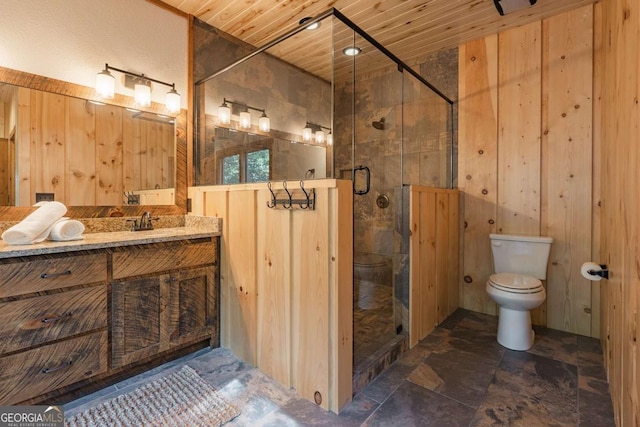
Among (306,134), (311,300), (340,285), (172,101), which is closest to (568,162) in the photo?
(306,134)

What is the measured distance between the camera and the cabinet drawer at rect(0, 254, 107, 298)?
1.37m

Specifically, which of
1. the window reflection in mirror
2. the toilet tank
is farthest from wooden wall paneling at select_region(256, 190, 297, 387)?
the toilet tank

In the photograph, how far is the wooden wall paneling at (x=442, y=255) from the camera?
2549 mm

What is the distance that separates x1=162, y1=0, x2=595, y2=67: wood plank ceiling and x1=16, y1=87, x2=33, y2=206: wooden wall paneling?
1240 millimetres

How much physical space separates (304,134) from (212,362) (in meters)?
1.67

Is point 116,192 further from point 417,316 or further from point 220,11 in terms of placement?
point 417,316

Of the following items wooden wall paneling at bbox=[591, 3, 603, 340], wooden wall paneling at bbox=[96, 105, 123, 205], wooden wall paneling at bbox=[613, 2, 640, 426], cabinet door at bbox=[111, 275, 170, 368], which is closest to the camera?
wooden wall paneling at bbox=[613, 2, 640, 426]

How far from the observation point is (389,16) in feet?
8.17

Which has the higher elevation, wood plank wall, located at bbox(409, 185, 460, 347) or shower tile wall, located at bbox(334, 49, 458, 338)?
shower tile wall, located at bbox(334, 49, 458, 338)

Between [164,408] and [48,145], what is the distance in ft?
5.59

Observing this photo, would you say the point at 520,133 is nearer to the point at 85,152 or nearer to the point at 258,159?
the point at 258,159

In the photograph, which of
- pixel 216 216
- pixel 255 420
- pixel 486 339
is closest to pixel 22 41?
pixel 216 216

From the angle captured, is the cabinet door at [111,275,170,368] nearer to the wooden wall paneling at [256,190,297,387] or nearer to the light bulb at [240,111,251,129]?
the wooden wall paneling at [256,190,297,387]

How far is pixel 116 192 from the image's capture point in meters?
2.12
